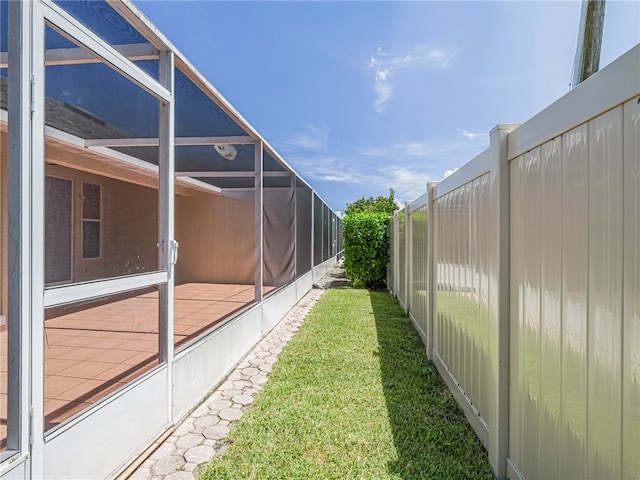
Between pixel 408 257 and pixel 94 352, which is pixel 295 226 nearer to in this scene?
pixel 408 257

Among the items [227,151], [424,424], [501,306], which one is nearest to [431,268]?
[424,424]

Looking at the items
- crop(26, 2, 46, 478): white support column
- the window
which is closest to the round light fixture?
the window

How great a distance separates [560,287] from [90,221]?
7.67 ft

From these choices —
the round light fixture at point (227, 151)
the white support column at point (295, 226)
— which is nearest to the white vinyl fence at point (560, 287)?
the round light fixture at point (227, 151)

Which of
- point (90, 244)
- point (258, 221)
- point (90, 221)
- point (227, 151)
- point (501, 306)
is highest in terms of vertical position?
point (227, 151)

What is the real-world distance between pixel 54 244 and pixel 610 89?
2.30m

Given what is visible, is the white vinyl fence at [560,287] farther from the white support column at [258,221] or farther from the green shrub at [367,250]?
the green shrub at [367,250]

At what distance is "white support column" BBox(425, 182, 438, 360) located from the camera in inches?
154

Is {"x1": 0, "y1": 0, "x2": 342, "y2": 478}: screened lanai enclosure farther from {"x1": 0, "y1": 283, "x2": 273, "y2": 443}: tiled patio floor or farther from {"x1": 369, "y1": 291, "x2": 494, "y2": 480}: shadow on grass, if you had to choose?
{"x1": 369, "y1": 291, "x2": 494, "y2": 480}: shadow on grass

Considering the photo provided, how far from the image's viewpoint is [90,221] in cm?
193

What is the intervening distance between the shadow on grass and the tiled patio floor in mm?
1725

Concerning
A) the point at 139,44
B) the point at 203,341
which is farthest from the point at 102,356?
the point at 139,44

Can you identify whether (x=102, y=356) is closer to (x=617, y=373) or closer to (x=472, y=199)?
(x=617, y=373)

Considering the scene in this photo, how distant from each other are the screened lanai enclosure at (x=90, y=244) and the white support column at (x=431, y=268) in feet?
7.43
